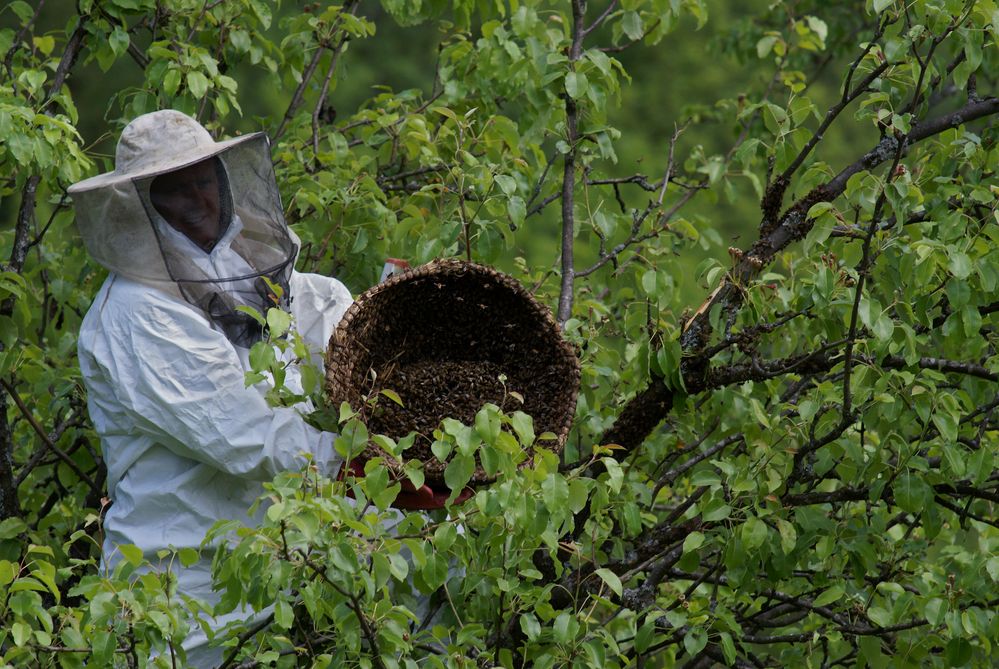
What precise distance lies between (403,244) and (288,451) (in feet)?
3.44

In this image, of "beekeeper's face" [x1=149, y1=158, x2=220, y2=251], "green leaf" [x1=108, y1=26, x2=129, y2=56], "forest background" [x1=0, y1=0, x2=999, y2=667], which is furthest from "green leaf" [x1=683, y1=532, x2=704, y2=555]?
"green leaf" [x1=108, y1=26, x2=129, y2=56]

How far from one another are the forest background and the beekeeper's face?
35cm

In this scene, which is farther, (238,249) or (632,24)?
(632,24)

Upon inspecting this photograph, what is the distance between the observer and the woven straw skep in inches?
124

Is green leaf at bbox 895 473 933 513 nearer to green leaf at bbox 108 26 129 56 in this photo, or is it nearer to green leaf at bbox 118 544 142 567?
green leaf at bbox 118 544 142 567

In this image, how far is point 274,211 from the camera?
12.1 feet

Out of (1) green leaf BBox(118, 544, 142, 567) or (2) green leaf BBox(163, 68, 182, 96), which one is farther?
(2) green leaf BBox(163, 68, 182, 96)

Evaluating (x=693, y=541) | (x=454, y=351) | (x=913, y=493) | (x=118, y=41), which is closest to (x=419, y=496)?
(x=454, y=351)

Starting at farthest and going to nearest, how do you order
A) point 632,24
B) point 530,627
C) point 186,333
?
point 632,24 → point 186,333 → point 530,627

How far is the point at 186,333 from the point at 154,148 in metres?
0.52

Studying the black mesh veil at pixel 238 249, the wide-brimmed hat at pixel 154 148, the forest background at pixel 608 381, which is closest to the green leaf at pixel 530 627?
the forest background at pixel 608 381

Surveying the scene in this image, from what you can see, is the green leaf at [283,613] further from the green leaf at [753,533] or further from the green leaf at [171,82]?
the green leaf at [171,82]

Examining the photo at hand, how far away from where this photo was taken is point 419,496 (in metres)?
3.03

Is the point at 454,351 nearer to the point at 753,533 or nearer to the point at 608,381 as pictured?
the point at 608,381
